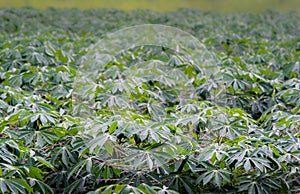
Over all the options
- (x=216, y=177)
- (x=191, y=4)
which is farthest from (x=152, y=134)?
(x=191, y=4)

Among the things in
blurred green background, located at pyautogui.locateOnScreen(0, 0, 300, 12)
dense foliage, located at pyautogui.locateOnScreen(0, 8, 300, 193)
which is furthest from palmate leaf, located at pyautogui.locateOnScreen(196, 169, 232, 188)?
blurred green background, located at pyautogui.locateOnScreen(0, 0, 300, 12)

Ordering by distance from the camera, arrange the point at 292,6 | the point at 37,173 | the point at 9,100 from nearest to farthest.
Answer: the point at 37,173 → the point at 9,100 → the point at 292,6

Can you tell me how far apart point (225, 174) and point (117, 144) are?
58 cm

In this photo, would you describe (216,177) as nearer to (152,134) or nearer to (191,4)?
(152,134)

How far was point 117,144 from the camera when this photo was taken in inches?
93.2

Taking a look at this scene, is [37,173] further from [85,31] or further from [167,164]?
[85,31]

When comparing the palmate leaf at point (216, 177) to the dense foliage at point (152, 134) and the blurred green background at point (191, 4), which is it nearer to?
the dense foliage at point (152, 134)

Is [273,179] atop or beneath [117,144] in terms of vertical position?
beneath

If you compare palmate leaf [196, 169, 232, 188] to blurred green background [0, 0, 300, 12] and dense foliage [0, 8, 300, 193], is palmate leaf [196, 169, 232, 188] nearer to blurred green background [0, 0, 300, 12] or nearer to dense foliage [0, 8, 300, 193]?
dense foliage [0, 8, 300, 193]

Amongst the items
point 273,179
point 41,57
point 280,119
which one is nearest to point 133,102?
point 280,119

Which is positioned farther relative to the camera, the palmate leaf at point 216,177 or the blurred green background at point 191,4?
the blurred green background at point 191,4

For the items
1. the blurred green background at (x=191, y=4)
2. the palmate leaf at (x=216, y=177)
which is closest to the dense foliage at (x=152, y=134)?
the palmate leaf at (x=216, y=177)

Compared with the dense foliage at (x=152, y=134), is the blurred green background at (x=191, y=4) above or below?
below

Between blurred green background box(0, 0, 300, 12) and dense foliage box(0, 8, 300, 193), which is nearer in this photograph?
dense foliage box(0, 8, 300, 193)
